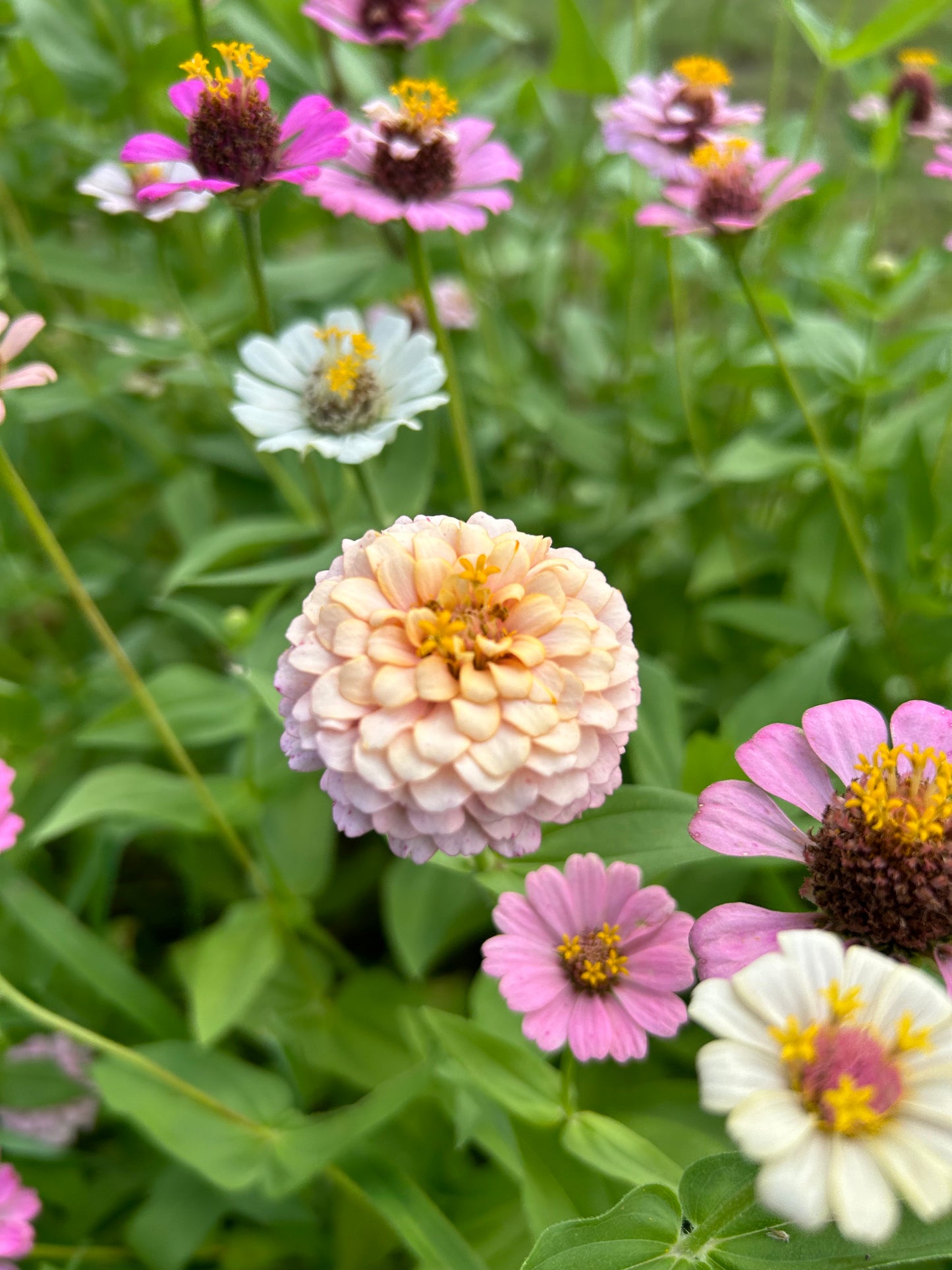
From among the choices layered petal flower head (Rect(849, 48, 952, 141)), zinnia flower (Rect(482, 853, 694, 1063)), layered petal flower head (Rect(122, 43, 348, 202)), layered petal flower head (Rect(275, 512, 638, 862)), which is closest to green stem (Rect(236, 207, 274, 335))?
layered petal flower head (Rect(122, 43, 348, 202))

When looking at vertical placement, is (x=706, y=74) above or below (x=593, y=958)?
above

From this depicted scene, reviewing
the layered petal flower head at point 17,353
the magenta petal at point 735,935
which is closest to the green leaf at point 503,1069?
the magenta petal at point 735,935

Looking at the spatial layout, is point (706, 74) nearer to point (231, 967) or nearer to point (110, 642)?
point (110, 642)

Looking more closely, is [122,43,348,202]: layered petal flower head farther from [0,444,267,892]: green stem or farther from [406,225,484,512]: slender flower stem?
[0,444,267,892]: green stem

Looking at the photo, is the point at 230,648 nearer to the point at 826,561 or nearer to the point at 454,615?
the point at 454,615

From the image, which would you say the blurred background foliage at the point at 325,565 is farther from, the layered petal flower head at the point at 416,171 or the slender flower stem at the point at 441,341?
the layered petal flower head at the point at 416,171

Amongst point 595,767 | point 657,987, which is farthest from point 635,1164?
point 595,767

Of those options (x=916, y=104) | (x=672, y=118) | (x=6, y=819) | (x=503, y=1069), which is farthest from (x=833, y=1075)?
(x=916, y=104)
